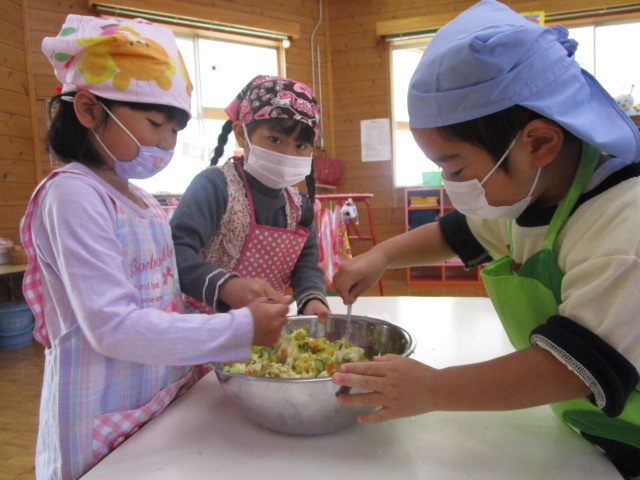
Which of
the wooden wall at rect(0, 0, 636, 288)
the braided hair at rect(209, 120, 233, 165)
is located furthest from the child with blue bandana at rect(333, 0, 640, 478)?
the wooden wall at rect(0, 0, 636, 288)

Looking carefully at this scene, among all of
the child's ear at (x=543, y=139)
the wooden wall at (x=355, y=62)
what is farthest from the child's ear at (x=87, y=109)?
the wooden wall at (x=355, y=62)

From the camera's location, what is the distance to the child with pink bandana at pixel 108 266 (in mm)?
627

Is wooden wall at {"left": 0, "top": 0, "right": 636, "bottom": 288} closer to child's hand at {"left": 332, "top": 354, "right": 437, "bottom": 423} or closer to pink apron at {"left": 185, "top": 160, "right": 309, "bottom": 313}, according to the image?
pink apron at {"left": 185, "top": 160, "right": 309, "bottom": 313}

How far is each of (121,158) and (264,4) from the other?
4.41 meters

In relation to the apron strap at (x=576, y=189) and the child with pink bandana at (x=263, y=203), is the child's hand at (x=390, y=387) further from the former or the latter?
the child with pink bandana at (x=263, y=203)

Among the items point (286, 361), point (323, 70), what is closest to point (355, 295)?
point (286, 361)

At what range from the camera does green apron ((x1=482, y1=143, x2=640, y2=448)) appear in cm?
58

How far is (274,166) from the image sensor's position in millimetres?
1214

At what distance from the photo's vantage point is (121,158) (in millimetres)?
808

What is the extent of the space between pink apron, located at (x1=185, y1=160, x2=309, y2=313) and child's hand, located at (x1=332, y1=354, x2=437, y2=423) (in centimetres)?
67

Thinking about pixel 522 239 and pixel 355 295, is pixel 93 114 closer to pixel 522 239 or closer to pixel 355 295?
pixel 355 295

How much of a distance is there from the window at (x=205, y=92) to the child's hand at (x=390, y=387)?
365 cm

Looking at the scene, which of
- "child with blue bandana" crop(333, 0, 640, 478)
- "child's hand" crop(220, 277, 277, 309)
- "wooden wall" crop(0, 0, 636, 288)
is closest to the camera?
"child with blue bandana" crop(333, 0, 640, 478)

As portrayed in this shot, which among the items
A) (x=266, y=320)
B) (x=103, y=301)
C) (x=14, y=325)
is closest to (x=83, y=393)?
(x=103, y=301)
